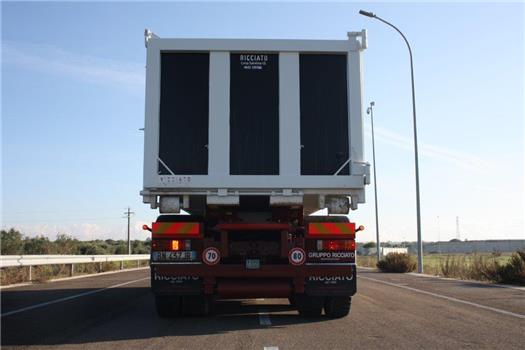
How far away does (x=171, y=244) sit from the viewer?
8.42 m

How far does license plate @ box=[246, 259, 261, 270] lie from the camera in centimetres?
838

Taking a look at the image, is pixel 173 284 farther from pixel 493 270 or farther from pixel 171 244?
pixel 493 270

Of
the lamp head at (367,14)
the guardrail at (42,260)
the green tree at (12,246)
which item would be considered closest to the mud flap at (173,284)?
the guardrail at (42,260)

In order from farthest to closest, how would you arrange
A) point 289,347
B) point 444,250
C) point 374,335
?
point 444,250
point 374,335
point 289,347

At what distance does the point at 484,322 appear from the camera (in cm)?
845

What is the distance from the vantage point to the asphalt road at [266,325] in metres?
6.82

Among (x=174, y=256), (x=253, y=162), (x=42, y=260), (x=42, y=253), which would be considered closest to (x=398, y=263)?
(x=42, y=260)

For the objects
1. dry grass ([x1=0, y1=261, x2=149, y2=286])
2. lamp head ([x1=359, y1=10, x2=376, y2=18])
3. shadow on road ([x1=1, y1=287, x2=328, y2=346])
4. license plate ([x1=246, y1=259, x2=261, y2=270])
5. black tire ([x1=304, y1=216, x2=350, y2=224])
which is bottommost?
shadow on road ([x1=1, y1=287, x2=328, y2=346])

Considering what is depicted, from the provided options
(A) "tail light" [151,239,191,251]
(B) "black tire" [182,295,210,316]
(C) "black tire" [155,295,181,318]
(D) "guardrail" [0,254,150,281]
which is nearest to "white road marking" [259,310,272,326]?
(B) "black tire" [182,295,210,316]

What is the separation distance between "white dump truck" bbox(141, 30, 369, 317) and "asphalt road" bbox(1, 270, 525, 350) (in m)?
0.53

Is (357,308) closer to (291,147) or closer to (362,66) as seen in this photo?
(291,147)

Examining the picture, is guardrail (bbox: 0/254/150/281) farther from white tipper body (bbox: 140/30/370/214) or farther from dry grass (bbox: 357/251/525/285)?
dry grass (bbox: 357/251/525/285)

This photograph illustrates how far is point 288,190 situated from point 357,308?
127 inches

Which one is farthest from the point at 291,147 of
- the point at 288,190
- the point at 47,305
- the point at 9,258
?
the point at 9,258
